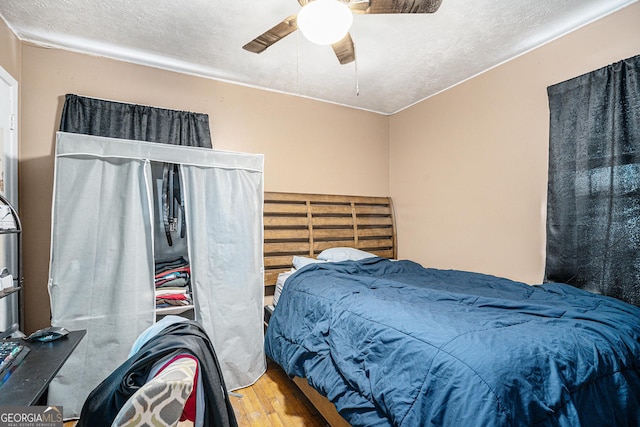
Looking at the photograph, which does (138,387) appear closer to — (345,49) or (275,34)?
(275,34)

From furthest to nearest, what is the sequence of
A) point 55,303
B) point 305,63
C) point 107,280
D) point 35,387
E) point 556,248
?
point 305,63, point 556,248, point 107,280, point 55,303, point 35,387

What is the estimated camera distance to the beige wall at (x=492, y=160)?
7.57 ft

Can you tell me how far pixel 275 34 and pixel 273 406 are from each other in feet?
7.90

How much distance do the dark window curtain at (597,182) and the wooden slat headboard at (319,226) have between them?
1.75 metres

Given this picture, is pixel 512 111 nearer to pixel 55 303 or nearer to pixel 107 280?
pixel 107 280

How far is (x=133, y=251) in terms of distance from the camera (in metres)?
2.18

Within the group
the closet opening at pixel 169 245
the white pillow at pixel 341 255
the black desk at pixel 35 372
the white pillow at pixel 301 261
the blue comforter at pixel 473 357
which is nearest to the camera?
the black desk at pixel 35 372

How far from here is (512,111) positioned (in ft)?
8.79

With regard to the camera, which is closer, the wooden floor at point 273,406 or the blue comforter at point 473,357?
the blue comforter at point 473,357

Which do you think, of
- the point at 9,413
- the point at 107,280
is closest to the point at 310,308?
the point at 107,280

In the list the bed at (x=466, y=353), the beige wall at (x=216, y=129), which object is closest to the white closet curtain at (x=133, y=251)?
the bed at (x=466, y=353)

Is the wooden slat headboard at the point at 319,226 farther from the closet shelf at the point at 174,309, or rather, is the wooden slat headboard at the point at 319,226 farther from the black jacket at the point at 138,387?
the black jacket at the point at 138,387

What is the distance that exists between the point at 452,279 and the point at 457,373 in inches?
59.1

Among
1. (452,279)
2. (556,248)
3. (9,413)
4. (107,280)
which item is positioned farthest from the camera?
(452,279)
